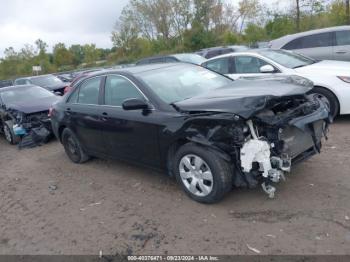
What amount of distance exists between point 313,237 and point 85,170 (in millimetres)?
3930

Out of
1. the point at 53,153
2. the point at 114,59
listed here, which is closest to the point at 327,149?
the point at 53,153

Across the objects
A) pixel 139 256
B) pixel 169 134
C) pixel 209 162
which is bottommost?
pixel 139 256

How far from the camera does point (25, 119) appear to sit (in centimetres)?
858

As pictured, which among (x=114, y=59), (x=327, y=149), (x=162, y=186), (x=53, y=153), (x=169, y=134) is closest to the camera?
(x=169, y=134)

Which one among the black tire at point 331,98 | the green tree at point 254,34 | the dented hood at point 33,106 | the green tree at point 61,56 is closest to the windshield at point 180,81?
the black tire at point 331,98

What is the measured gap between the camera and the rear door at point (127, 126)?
4.54 metres

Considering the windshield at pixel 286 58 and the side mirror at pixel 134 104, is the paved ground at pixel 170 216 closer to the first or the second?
the side mirror at pixel 134 104

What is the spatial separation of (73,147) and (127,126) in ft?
6.64

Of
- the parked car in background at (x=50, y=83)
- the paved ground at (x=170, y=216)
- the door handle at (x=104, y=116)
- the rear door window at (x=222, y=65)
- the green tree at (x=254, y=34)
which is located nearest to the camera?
the paved ground at (x=170, y=216)

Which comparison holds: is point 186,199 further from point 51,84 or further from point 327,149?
point 51,84

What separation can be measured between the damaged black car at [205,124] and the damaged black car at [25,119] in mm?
3345

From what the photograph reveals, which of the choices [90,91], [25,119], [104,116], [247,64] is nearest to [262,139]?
[104,116]

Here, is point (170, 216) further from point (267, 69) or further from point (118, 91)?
point (267, 69)

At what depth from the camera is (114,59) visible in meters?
47.5
